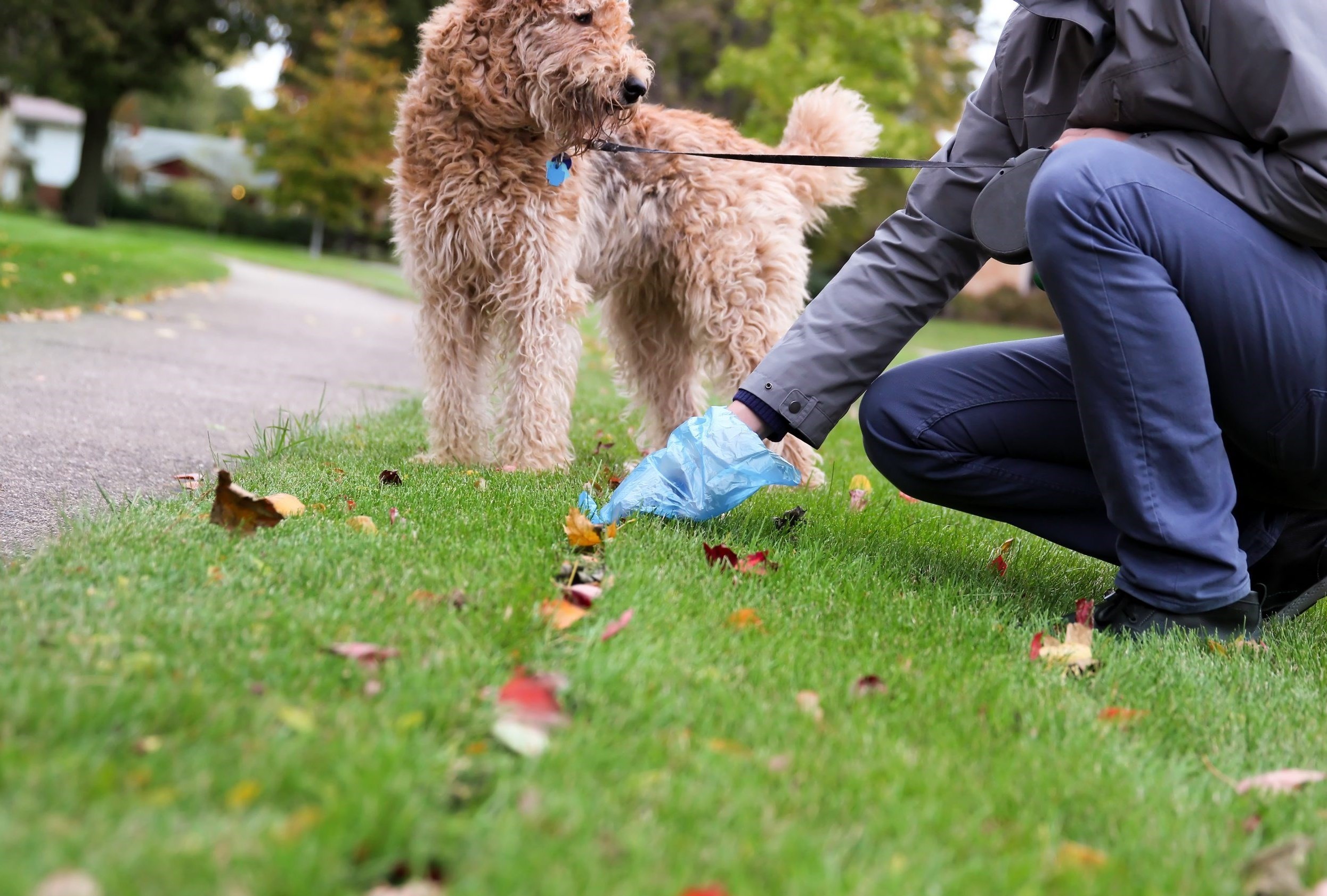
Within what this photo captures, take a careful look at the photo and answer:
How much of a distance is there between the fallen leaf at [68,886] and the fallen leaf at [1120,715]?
1813mm

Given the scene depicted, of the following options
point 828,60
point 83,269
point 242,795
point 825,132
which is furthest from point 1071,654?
point 828,60

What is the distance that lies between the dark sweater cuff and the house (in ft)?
214

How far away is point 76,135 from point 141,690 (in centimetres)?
8264

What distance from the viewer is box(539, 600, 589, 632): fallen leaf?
2305 millimetres

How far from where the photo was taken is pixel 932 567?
3.44 m

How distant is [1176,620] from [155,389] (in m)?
5.06

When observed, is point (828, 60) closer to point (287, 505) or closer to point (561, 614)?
point (287, 505)

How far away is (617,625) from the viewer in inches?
91.5

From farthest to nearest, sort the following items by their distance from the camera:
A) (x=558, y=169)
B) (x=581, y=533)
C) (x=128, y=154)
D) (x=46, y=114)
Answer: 1. (x=128, y=154)
2. (x=46, y=114)
3. (x=558, y=169)
4. (x=581, y=533)

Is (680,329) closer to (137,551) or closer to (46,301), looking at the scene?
(137,551)

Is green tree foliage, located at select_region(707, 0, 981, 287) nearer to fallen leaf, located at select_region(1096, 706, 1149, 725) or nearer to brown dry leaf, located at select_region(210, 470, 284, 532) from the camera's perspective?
brown dry leaf, located at select_region(210, 470, 284, 532)

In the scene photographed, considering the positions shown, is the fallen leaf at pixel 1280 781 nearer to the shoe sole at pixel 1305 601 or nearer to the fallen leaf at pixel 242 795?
the shoe sole at pixel 1305 601

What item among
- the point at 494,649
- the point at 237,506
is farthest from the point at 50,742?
the point at 237,506

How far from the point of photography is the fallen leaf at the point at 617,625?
227cm
